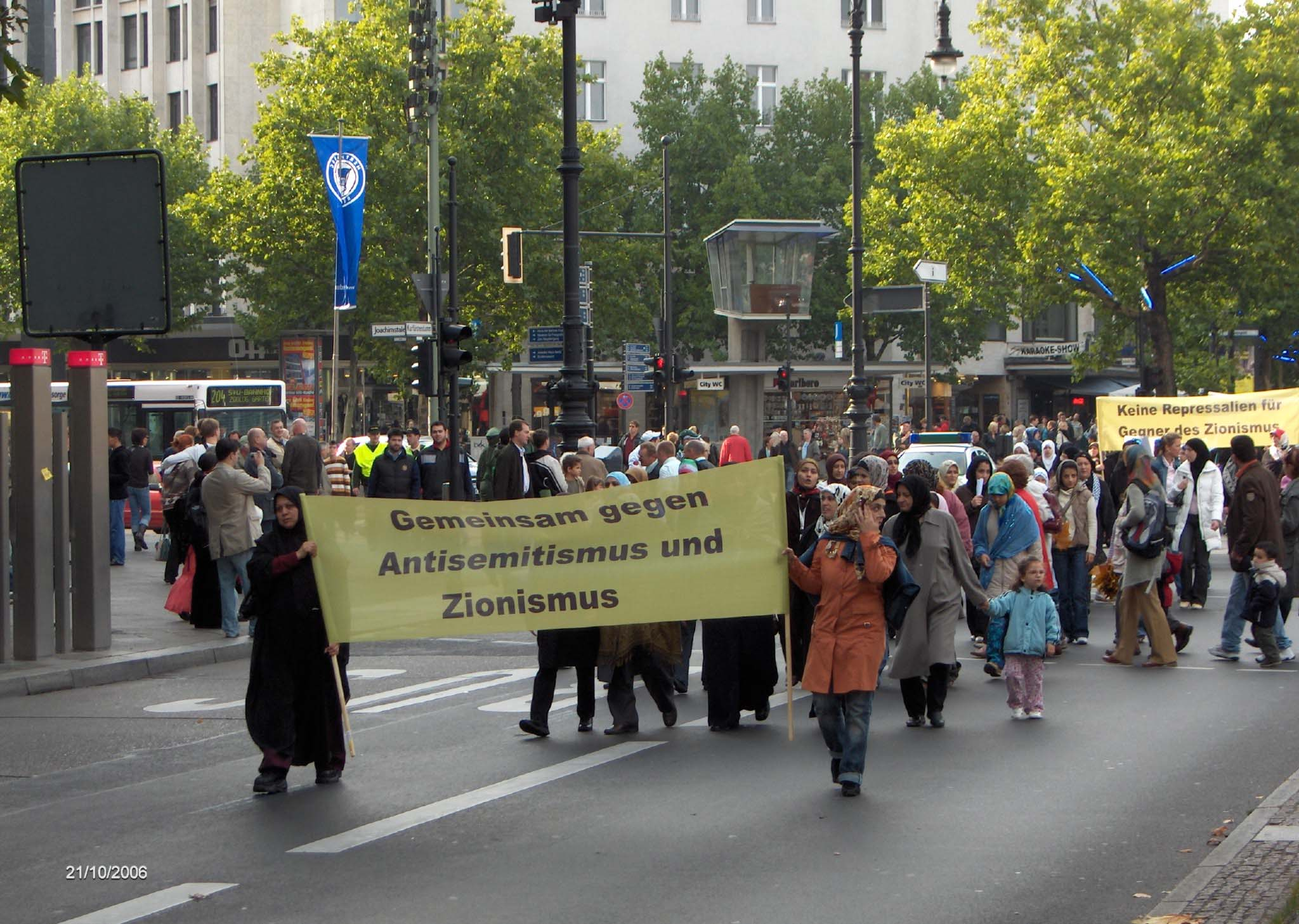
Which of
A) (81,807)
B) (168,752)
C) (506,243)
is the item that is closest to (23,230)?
(168,752)

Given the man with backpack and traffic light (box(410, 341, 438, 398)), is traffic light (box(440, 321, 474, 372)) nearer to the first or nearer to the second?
Result: traffic light (box(410, 341, 438, 398))

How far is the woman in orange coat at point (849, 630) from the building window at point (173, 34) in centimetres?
5843

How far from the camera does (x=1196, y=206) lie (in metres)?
41.0

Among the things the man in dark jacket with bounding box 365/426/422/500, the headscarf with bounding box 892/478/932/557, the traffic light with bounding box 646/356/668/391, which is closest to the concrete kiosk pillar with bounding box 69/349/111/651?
the man in dark jacket with bounding box 365/426/422/500

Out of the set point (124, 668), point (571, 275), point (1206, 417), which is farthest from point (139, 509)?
point (1206, 417)

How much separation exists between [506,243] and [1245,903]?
81.9 feet

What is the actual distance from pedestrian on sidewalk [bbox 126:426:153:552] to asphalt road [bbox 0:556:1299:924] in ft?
47.5

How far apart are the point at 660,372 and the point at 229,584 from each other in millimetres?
21575

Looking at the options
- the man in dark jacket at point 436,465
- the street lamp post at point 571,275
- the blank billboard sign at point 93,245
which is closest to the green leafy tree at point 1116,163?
the street lamp post at point 571,275

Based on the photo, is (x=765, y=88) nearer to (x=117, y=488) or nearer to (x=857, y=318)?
(x=857, y=318)

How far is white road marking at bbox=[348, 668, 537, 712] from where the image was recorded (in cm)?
1144

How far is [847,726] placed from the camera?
8172 mm

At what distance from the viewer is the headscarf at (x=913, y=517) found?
32.7 feet

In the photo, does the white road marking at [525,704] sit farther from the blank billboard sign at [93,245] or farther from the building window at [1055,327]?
the building window at [1055,327]
